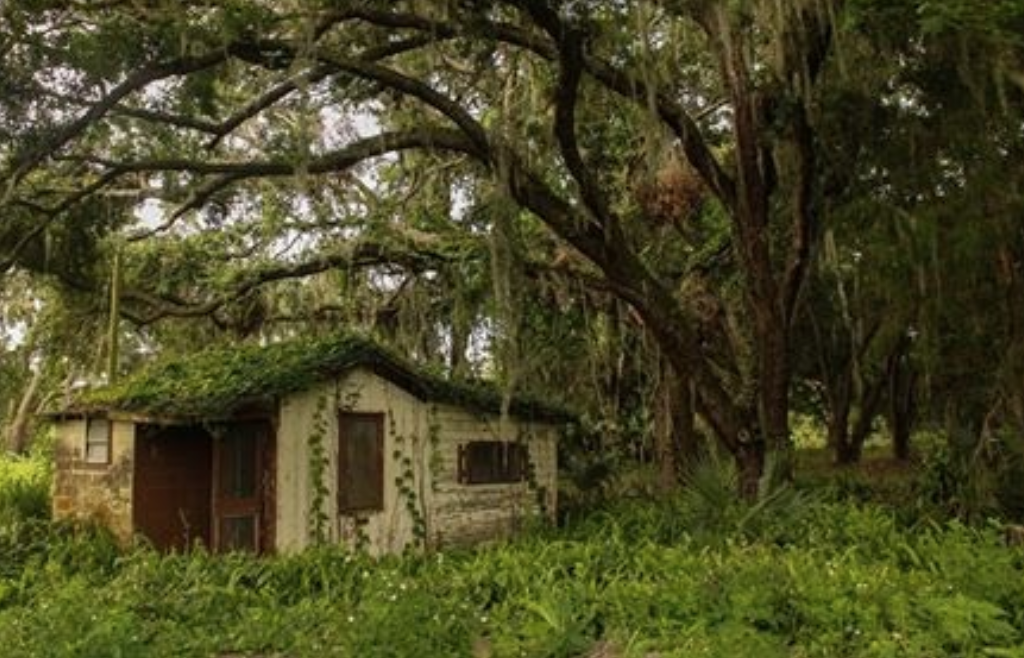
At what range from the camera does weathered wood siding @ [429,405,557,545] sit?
15039 mm

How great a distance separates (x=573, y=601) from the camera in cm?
753

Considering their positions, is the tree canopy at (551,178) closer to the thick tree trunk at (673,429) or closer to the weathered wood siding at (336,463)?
the thick tree trunk at (673,429)

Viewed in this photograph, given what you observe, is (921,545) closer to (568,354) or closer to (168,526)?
(168,526)

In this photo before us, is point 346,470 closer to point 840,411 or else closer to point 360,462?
point 360,462

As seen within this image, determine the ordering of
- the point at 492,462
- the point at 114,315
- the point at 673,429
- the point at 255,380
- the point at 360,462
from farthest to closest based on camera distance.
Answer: the point at 673,429 < the point at 114,315 < the point at 492,462 < the point at 360,462 < the point at 255,380

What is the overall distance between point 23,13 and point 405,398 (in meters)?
6.53

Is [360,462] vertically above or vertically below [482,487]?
above

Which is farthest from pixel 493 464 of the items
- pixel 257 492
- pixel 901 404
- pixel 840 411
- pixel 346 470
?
pixel 901 404

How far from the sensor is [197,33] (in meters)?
10.9

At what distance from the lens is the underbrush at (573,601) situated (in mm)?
6371

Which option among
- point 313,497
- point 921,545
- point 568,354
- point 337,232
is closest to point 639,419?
point 568,354

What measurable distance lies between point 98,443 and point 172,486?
3.52 feet

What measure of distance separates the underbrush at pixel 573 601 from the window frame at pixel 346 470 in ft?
8.22

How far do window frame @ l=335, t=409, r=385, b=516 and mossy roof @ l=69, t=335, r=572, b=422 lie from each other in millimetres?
559
